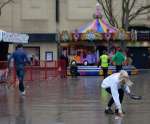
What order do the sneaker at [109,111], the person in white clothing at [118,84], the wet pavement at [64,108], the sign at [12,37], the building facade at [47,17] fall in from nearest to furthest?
the wet pavement at [64,108]
the person in white clothing at [118,84]
the sneaker at [109,111]
the sign at [12,37]
the building facade at [47,17]

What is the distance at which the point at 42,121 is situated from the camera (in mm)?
13703

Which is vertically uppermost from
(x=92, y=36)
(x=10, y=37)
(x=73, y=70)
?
(x=92, y=36)

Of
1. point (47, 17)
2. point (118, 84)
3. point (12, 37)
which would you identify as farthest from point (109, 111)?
point (47, 17)

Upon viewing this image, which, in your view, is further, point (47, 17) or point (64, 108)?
point (47, 17)

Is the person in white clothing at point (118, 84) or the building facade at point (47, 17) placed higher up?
the building facade at point (47, 17)

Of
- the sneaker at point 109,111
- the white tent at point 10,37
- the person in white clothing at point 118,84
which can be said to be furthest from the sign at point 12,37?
the person in white clothing at point 118,84

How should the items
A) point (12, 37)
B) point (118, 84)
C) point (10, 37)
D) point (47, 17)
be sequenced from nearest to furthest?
point (118, 84), point (10, 37), point (12, 37), point (47, 17)

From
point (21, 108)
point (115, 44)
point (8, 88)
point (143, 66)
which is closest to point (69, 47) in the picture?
point (115, 44)

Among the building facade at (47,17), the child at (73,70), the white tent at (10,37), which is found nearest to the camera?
the white tent at (10,37)

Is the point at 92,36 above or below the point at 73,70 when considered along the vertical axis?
above

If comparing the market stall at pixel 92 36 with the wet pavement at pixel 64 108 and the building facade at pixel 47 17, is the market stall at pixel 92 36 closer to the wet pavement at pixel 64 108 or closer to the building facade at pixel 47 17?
the building facade at pixel 47 17

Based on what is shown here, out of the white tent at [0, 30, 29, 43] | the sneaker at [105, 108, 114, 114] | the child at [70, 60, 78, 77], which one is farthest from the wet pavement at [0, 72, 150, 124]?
the child at [70, 60, 78, 77]

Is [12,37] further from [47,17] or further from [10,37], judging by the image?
[47,17]

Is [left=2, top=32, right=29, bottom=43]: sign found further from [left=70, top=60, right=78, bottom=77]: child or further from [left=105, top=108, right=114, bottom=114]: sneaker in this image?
[left=105, top=108, right=114, bottom=114]: sneaker
